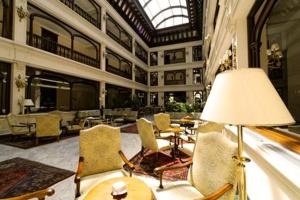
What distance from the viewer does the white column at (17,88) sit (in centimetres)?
627

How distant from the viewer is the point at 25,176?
306 centimetres

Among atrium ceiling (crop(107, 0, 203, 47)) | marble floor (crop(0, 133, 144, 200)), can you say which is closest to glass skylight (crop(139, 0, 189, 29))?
atrium ceiling (crop(107, 0, 203, 47))

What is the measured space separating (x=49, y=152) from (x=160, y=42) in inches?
717

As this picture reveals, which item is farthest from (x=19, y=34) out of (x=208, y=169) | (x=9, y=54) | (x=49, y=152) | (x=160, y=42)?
(x=160, y=42)

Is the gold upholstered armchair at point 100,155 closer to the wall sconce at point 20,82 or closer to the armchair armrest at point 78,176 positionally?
the armchair armrest at point 78,176

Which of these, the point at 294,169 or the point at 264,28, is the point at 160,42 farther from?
the point at 294,169

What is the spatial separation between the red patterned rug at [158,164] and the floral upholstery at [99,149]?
3.33 feet

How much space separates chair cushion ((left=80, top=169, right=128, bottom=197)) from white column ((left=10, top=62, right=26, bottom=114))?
6.05 meters

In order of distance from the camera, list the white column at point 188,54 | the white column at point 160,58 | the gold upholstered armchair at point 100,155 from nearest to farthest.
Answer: the gold upholstered armchair at point 100,155, the white column at point 188,54, the white column at point 160,58

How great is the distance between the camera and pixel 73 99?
9.66m

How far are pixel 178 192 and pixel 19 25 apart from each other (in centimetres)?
788

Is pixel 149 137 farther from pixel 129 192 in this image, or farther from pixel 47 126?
pixel 47 126

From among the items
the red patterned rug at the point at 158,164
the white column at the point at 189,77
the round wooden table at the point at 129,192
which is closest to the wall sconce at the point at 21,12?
the red patterned rug at the point at 158,164

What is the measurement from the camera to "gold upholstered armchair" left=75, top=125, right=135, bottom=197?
6.93ft
